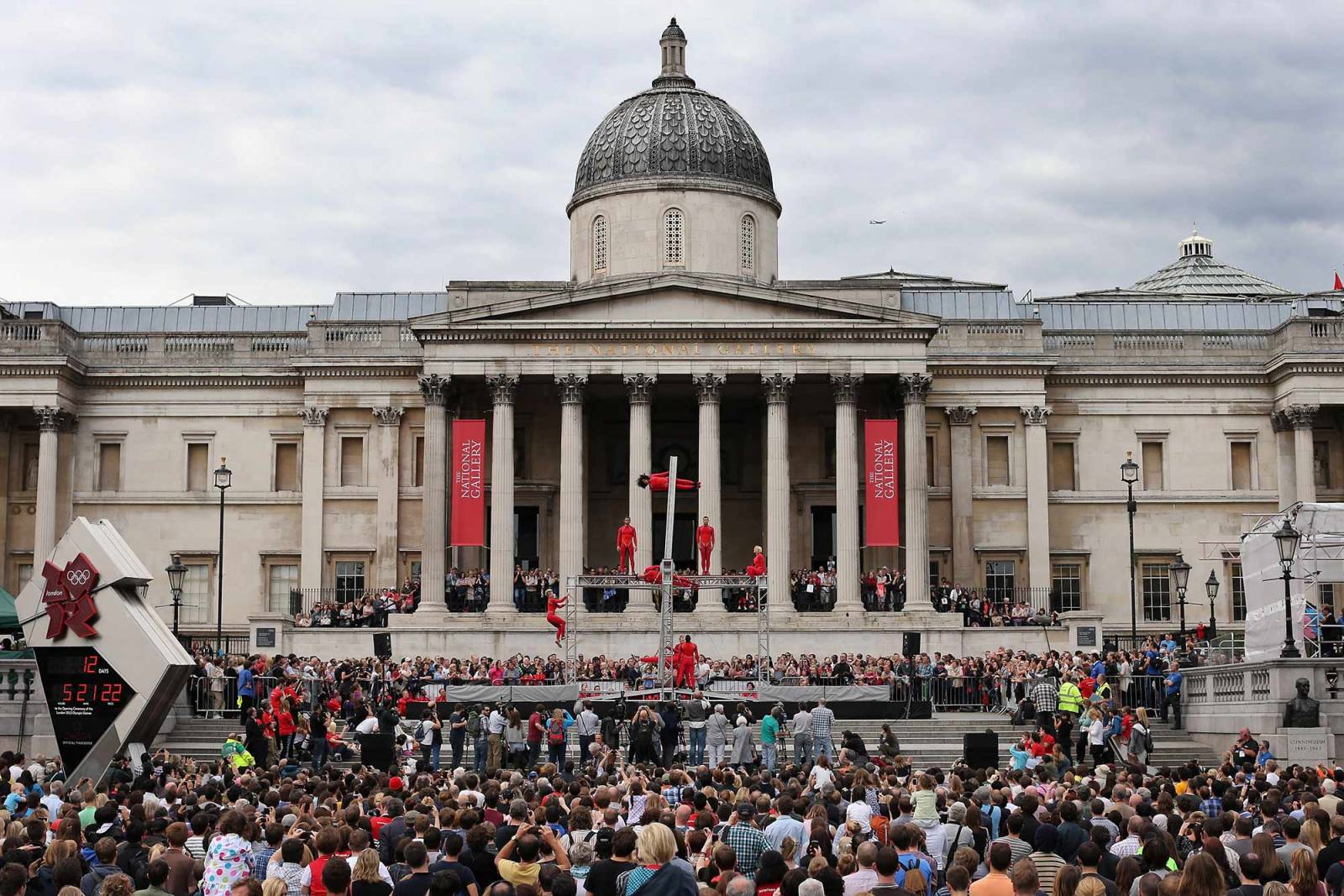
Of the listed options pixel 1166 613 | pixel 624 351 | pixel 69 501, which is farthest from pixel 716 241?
pixel 69 501

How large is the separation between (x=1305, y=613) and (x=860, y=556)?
19366 mm

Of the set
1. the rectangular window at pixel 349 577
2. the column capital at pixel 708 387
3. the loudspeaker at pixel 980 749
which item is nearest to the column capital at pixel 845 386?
the column capital at pixel 708 387

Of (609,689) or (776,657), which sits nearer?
(609,689)

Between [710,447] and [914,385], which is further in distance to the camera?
[914,385]

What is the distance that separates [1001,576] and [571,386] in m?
16.6

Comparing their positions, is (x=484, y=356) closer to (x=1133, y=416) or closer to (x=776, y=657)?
(x=776, y=657)

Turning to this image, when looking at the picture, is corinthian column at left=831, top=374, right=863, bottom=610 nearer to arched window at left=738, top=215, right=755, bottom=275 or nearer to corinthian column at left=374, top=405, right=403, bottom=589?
arched window at left=738, top=215, right=755, bottom=275

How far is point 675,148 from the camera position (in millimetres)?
59250

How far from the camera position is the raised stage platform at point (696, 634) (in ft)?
169

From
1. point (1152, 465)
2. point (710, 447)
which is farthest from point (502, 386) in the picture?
point (1152, 465)

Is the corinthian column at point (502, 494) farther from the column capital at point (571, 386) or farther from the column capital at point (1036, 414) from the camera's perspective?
the column capital at point (1036, 414)

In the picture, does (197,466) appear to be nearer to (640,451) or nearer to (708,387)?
(640,451)

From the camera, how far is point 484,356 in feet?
179

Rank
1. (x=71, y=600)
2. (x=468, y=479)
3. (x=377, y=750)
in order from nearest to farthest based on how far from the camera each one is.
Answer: (x=71, y=600)
(x=377, y=750)
(x=468, y=479)
